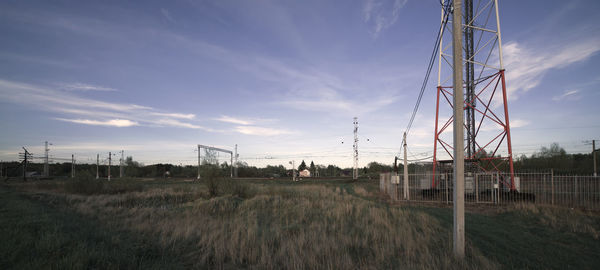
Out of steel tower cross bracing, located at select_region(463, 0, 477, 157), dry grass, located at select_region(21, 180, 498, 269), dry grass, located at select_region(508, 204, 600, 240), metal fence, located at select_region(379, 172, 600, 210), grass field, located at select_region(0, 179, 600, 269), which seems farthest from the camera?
steel tower cross bracing, located at select_region(463, 0, 477, 157)

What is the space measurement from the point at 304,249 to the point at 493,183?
1494 centimetres

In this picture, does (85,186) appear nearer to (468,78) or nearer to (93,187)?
(93,187)

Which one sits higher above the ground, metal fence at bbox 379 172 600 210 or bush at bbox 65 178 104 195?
metal fence at bbox 379 172 600 210

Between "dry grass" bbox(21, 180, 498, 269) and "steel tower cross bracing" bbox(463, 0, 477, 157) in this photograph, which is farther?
"steel tower cross bracing" bbox(463, 0, 477, 157)

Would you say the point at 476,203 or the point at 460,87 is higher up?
the point at 460,87

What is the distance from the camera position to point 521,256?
6152 millimetres

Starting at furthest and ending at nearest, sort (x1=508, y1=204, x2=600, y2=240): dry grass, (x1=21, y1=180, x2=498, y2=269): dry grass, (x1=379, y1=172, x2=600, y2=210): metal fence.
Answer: (x1=379, y1=172, x2=600, y2=210): metal fence, (x1=508, y1=204, x2=600, y2=240): dry grass, (x1=21, y1=180, x2=498, y2=269): dry grass

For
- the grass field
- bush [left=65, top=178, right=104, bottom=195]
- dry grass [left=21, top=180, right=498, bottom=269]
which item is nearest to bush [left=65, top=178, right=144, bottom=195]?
bush [left=65, top=178, right=104, bottom=195]

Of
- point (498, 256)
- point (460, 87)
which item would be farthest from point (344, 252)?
point (460, 87)

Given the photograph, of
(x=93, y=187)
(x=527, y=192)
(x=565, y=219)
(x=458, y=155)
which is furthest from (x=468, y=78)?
(x=93, y=187)

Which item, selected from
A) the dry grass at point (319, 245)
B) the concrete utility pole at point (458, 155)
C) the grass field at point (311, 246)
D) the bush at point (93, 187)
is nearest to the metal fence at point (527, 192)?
the grass field at point (311, 246)

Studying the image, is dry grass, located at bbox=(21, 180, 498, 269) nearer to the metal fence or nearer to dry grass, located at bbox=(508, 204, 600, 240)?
dry grass, located at bbox=(508, 204, 600, 240)

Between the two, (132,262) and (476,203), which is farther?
(476,203)

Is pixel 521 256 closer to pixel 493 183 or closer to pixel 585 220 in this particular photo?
pixel 585 220
